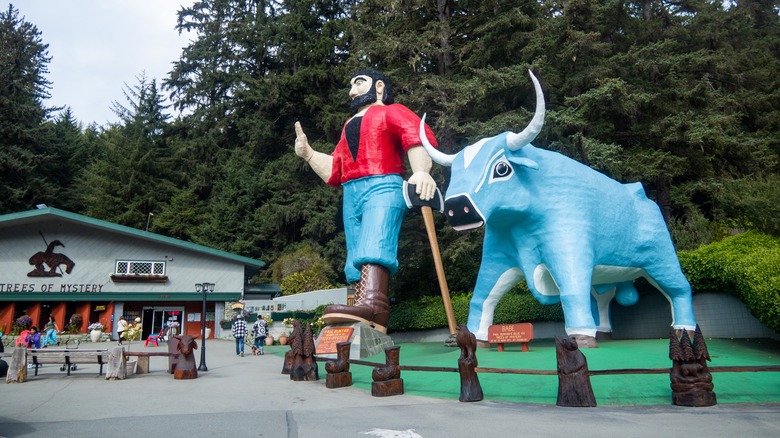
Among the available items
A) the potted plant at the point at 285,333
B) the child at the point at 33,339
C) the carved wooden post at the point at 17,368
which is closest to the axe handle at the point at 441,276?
the potted plant at the point at 285,333

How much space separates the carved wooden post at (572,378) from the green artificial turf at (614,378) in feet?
1.00

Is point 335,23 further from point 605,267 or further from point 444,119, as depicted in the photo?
point 605,267

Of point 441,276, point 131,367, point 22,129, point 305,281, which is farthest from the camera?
point 22,129

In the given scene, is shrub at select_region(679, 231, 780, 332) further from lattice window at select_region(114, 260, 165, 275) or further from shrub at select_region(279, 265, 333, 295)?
lattice window at select_region(114, 260, 165, 275)

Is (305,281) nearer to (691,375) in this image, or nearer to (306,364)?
(306,364)

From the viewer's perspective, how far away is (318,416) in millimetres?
5711

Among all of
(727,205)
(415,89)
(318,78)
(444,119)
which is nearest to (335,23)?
(318,78)

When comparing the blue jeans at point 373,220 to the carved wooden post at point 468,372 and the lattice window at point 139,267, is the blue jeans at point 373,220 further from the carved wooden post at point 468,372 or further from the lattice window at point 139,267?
the lattice window at point 139,267

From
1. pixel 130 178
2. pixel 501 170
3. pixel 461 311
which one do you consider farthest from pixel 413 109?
→ pixel 130 178

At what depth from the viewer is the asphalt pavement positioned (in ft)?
16.0

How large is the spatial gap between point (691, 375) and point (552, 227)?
3.91m

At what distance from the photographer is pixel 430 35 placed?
19109 mm

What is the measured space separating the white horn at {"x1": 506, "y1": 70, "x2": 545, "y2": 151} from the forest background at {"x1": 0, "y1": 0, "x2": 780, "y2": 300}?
206 inches

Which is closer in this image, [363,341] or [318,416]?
[318,416]
